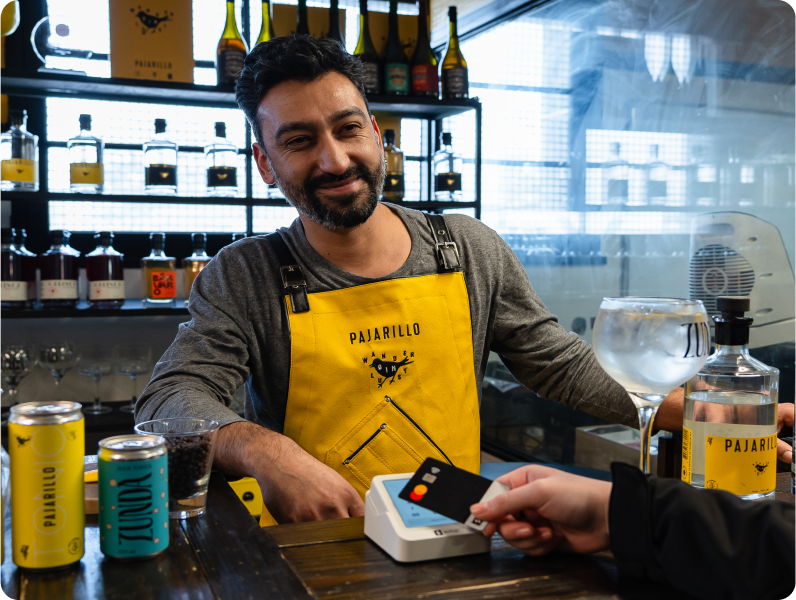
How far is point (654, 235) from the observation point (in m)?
2.13

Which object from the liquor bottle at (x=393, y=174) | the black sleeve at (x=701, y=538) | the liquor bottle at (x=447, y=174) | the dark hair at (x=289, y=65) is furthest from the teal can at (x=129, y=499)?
the liquor bottle at (x=447, y=174)

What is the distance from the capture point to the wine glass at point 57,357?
Answer: 7.10 feet

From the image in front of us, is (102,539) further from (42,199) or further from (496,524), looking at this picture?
(42,199)

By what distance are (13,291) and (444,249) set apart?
1408 millimetres

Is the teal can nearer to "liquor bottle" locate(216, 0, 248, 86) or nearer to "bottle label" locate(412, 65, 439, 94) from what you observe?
"liquor bottle" locate(216, 0, 248, 86)

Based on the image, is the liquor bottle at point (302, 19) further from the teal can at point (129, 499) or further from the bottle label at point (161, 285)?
the teal can at point (129, 499)

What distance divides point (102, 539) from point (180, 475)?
0.37 feet

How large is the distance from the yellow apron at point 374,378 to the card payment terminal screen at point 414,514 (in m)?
0.62

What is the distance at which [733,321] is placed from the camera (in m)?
0.75

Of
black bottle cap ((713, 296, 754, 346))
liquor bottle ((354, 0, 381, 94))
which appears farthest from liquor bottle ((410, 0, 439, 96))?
black bottle cap ((713, 296, 754, 346))

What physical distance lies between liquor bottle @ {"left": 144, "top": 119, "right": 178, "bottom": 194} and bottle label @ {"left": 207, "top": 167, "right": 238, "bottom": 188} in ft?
0.37

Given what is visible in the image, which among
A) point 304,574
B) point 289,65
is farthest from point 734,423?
point 289,65

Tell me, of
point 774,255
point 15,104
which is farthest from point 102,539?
point 15,104

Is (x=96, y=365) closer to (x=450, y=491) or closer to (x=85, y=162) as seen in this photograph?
(x=85, y=162)
